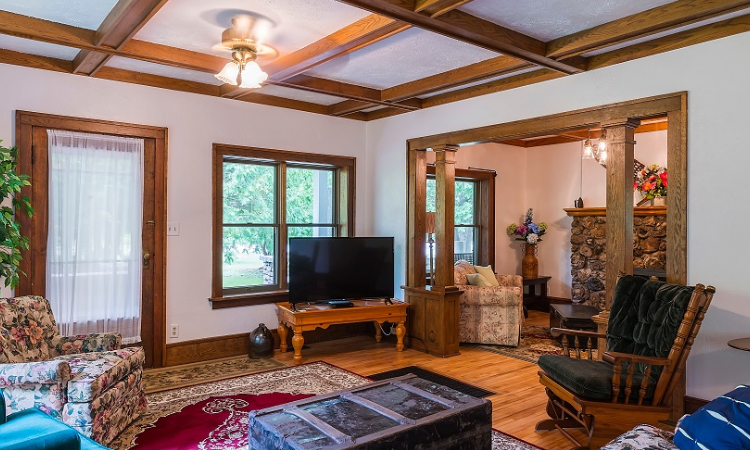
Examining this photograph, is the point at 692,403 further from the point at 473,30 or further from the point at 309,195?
the point at 309,195

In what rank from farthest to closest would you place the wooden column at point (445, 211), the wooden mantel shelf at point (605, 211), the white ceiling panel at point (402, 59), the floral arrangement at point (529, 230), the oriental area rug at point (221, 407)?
the floral arrangement at point (529, 230) → the wooden mantel shelf at point (605, 211) → the wooden column at point (445, 211) → the white ceiling panel at point (402, 59) → the oriental area rug at point (221, 407)

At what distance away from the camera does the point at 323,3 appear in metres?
3.01

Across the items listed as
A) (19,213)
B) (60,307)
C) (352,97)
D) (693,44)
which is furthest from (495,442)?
(19,213)

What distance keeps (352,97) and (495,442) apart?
315 cm

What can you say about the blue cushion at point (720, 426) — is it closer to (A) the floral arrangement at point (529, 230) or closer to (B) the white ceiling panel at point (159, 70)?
(B) the white ceiling panel at point (159, 70)

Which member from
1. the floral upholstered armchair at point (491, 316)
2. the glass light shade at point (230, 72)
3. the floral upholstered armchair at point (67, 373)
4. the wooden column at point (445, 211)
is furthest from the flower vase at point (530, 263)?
the floral upholstered armchair at point (67, 373)

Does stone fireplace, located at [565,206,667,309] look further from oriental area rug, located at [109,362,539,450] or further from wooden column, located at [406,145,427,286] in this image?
oriental area rug, located at [109,362,539,450]

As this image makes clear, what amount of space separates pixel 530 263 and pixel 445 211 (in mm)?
3058

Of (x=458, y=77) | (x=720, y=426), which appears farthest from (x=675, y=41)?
(x=720, y=426)

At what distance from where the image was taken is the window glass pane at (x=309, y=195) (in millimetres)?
5676

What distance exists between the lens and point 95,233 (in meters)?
4.35

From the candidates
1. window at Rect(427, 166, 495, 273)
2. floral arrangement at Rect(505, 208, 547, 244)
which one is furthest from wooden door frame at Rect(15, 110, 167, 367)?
floral arrangement at Rect(505, 208, 547, 244)

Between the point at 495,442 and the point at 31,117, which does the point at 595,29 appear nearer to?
the point at 495,442

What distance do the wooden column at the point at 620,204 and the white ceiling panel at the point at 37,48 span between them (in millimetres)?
4049
